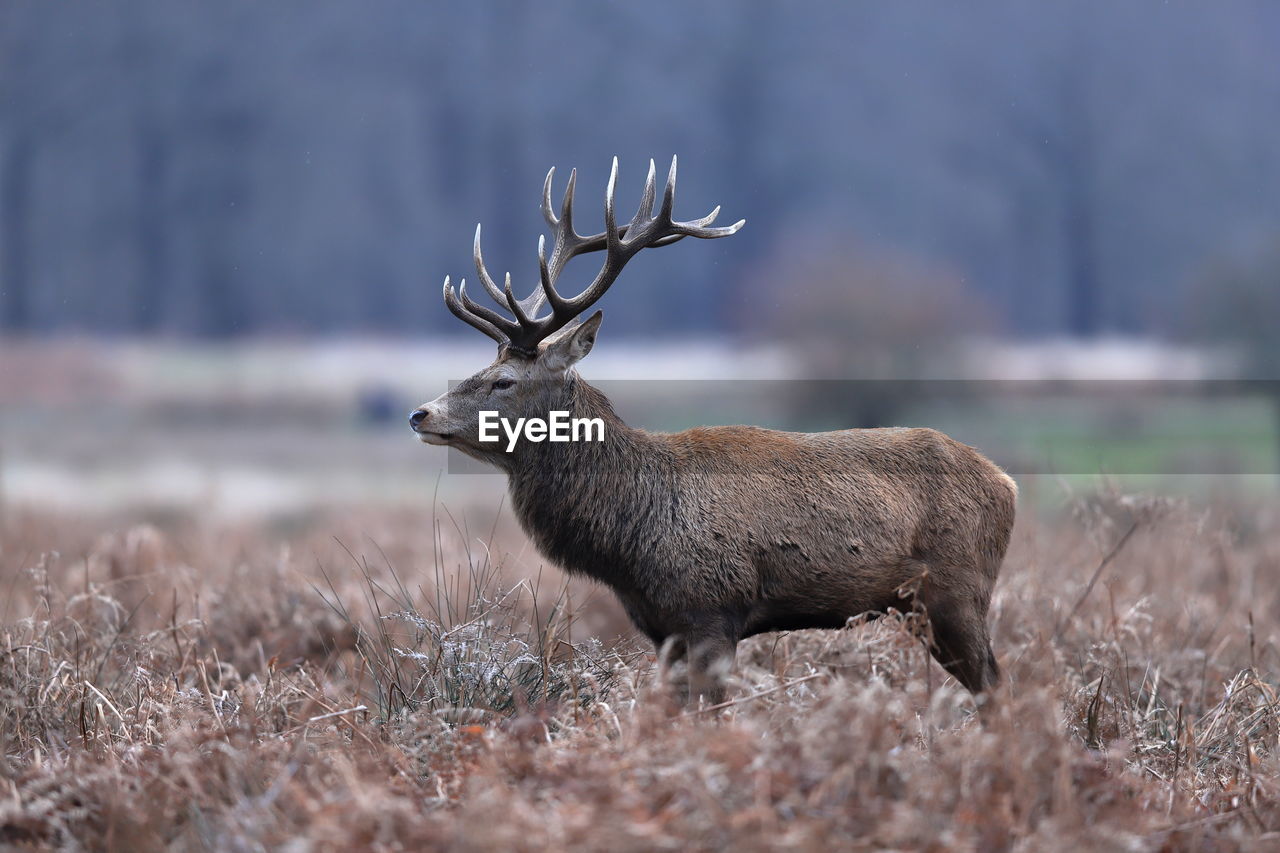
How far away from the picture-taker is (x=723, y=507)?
547 centimetres

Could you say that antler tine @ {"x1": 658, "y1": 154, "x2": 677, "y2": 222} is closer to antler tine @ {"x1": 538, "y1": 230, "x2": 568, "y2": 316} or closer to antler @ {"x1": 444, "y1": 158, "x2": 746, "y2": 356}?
antler @ {"x1": 444, "y1": 158, "x2": 746, "y2": 356}

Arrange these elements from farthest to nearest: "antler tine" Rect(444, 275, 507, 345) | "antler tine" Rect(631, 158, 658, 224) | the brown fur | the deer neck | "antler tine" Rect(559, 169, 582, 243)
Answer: "antler tine" Rect(559, 169, 582, 243) < "antler tine" Rect(631, 158, 658, 224) < "antler tine" Rect(444, 275, 507, 345) < the deer neck < the brown fur

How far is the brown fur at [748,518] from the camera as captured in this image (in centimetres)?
538

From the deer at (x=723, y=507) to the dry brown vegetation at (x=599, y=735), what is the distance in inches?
11.6

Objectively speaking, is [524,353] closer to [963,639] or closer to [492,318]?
[492,318]

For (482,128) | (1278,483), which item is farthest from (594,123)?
(1278,483)

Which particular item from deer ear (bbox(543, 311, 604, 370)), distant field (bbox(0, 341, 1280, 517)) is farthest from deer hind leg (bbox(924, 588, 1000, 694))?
distant field (bbox(0, 341, 1280, 517))

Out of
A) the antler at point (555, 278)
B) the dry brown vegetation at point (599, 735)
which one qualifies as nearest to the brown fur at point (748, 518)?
the antler at point (555, 278)

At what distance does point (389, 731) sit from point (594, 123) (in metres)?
54.0

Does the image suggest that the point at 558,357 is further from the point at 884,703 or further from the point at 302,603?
the point at 302,603

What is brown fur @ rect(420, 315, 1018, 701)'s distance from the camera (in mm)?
5375

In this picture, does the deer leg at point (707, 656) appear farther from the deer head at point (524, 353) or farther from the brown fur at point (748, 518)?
the deer head at point (524, 353)

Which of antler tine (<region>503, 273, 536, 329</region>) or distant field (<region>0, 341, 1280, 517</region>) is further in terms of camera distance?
distant field (<region>0, 341, 1280, 517</region>)

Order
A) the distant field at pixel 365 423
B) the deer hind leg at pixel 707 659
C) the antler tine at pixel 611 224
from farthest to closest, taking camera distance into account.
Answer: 1. the distant field at pixel 365 423
2. the antler tine at pixel 611 224
3. the deer hind leg at pixel 707 659
